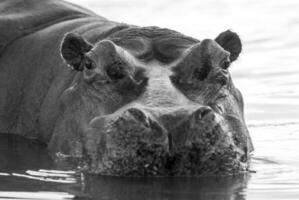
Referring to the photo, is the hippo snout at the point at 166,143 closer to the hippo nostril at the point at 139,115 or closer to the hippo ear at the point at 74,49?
the hippo nostril at the point at 139,115

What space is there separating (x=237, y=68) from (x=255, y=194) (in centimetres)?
823

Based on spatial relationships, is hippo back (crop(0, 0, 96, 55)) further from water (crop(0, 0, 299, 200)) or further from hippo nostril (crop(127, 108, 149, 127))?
hippo nostril (crop(127, 108, 149, 127))

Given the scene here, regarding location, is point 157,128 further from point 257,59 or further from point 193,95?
point 257,59

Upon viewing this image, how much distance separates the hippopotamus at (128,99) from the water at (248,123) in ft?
0.52

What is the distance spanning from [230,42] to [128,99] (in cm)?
181

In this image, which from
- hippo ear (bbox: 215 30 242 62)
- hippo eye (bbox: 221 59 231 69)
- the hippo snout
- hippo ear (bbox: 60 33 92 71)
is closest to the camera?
the hippo snout

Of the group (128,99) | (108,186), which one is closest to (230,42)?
(128,99)

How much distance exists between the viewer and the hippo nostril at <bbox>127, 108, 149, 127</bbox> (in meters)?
8.37

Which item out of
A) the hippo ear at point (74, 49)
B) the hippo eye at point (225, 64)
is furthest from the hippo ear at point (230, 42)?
the hippo ear at point (74, 49)

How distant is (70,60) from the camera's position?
1032cm

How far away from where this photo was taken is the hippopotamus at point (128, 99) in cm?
853

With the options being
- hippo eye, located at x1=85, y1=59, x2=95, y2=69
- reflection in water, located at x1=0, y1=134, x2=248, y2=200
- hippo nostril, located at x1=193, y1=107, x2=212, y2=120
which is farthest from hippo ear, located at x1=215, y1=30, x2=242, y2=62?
hippo nostril, located at x1=193, y1=107, x2=212, y2=120

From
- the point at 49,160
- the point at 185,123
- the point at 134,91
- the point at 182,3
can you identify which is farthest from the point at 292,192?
the point at 182,3

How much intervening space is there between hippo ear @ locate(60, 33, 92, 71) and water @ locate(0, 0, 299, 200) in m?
0.87
